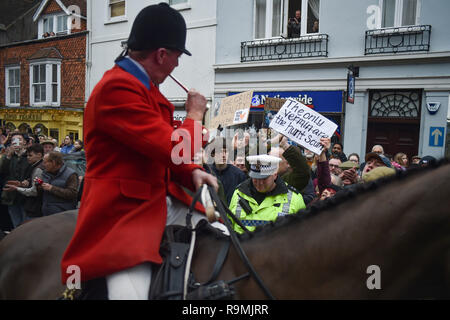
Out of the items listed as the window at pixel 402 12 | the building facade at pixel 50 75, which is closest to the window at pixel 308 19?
the window at pixel 402 12

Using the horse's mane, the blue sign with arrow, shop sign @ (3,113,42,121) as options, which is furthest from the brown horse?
shop sign @ (3,113,42,121)

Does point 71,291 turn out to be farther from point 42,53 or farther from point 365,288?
point 42,53

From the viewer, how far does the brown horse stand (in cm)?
158

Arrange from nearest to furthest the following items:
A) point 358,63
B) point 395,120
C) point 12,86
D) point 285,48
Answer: point 395,120 → point 358,63 → point 285,48 → point 12,86

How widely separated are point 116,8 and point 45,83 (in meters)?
6.38

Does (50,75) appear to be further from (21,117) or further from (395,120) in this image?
(395,120)

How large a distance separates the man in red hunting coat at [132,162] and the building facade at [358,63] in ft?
31.1

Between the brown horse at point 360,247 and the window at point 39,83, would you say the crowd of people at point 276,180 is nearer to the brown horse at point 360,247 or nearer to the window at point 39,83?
the brown horse at point 360,247

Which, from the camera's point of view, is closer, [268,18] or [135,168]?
[135,168]

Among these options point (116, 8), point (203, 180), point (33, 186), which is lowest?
point (33, 186)

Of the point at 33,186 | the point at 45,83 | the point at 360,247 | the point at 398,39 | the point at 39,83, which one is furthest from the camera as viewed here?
the point at 39,83

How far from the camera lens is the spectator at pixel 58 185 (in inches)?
230

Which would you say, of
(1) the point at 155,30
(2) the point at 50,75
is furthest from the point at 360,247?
(2) the point at 50,75

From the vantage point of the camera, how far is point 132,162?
186 cm
